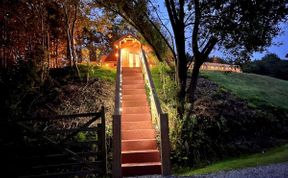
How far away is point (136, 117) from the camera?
36.7ft

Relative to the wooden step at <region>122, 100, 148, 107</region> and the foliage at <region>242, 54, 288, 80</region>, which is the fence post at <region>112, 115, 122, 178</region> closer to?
the wooden step at <region>122, 100, 148, 107</region>

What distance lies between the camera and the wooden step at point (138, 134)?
10.1 metres

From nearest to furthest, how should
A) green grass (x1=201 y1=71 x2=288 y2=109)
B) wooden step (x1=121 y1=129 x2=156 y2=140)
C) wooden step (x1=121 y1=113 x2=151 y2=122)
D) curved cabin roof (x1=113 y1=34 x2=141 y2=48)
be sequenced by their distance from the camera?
1. wooden step (x1=121 y1=129 x2=156 y2=140)
2. wooden step (x1=121 y1=113 x2=151 y2=122)
3. green grass (x1=201 y1=71 x2=288 y2=109)
4. curved cabin roof (x1=113 y1=34 x2=141 y2=48)

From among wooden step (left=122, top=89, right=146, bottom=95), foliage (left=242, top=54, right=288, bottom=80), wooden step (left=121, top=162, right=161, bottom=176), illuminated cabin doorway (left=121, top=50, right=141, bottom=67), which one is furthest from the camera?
foliage (left=242, top=54, right=288, bottom=80)

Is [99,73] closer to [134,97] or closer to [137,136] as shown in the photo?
[134,97]

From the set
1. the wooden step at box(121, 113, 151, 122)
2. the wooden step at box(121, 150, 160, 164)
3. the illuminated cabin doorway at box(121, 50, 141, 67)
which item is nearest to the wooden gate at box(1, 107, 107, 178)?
the wooden step at box(121, 150, 160, 164)

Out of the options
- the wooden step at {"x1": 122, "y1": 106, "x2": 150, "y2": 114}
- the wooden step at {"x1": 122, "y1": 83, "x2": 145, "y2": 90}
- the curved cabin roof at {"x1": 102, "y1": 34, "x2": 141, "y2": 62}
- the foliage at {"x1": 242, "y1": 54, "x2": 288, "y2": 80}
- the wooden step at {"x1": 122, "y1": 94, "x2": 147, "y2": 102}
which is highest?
the curved cabin roof at {"x1": 102, "y1": 34, "x2": 141, "y2": 62}

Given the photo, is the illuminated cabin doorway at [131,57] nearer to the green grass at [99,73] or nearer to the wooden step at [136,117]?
the green grass at [99,73]

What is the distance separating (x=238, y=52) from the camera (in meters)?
11.9

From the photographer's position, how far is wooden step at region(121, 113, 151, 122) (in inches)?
436

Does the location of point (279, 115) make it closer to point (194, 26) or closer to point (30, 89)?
point (194, 26)

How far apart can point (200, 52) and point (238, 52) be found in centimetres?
140

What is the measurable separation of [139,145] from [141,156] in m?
0.63

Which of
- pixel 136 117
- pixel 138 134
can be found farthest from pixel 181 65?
pixel 138 134
